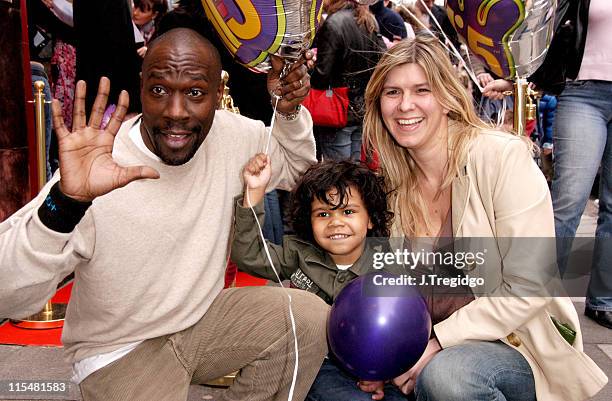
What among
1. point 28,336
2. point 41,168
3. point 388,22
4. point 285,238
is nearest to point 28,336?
point 28,336

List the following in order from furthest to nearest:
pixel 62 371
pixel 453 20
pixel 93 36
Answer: pixel 93 36
pixel 62 371
pixel 453 20

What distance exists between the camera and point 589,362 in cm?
221

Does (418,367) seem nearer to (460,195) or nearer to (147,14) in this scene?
(460,195)

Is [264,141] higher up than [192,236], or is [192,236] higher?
[264,141]

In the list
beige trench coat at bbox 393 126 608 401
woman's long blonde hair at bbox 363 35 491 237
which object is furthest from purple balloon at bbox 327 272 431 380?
woman's long blonde hair at bbox 363 35 491 237

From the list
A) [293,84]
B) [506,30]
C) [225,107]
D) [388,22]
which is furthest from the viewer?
[388,22]

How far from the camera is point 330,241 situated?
251cm

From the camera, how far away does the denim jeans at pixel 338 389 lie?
2314 mm

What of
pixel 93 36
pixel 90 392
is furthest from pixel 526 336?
pixel 93 36

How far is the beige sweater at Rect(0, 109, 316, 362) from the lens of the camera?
208cm

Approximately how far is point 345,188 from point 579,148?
157cm

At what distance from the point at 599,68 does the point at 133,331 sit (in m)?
2.55

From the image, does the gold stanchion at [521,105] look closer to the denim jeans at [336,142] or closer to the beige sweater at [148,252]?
the beige sweater at [148,252]

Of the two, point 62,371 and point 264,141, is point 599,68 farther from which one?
point 62,371
